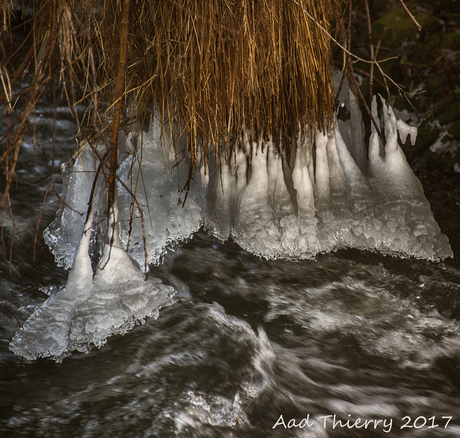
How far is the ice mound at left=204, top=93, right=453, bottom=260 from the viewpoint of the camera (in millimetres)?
2414

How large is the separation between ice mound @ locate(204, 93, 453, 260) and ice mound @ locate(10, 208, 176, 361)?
619mm

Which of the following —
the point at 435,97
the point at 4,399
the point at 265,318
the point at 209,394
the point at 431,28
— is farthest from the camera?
the point at 431,28

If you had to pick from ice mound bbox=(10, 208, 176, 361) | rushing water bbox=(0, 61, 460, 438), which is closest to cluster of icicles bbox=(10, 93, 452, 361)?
rushing water bbox=(0, 61, 460, 438)

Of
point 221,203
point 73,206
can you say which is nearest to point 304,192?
point 221,203

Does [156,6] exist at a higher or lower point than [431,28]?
lower

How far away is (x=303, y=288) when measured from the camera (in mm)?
2385

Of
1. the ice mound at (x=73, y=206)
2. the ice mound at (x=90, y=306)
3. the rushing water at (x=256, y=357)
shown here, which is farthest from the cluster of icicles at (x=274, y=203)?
the ice mound at (x=90, y=306)

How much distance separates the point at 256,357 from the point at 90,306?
2.30 feet

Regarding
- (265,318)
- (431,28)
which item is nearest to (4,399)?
(265,318)

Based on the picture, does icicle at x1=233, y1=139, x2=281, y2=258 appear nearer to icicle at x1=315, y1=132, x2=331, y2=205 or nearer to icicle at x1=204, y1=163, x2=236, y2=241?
icicle at x1=204, y1=163, x2=236, y2=241

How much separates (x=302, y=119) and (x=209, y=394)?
1.40m

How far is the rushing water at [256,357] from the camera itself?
61.5 inches

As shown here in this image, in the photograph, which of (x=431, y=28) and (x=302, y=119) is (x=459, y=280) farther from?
(x=431, y=28)

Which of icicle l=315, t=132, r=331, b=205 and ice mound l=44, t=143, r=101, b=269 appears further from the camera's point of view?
icicle l=315, t=132, r=331, b=205
